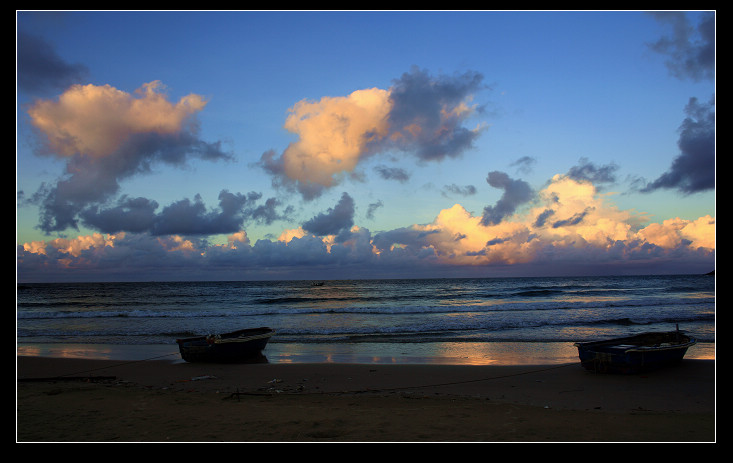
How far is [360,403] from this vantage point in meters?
9.41

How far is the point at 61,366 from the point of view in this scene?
14.6 m

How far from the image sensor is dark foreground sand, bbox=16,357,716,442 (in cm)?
709

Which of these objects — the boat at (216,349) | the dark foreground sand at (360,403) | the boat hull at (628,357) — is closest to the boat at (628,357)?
the boat hull at (628,357)

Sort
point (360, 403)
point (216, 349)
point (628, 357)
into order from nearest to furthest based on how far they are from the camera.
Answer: point (360, 403)
point (628, 357)
point (216, 349)

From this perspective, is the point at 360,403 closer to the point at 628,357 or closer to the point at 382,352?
the point at 628,357

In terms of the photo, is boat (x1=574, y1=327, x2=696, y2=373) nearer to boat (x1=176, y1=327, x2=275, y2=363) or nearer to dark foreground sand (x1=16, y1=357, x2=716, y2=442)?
dark foreground sand (x1=16, y1=357, x2=716, y2=442)

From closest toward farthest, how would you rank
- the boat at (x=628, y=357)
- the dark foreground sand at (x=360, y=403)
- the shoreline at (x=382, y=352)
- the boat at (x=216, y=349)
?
the dark foreground sand at (x=360, y=403), the boat at (x=628, y=357), the boat at (x=216, y=349), the shoreline at (x=382, y=352)

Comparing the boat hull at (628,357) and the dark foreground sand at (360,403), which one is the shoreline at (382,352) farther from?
the boat hull at (628,357)

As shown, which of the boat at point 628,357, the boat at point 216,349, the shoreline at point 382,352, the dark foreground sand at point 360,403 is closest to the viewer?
the dark foreground sand at point 360,403

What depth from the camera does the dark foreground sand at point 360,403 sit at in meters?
7.09

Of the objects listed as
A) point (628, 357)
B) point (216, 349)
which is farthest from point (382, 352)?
point (628, 357)

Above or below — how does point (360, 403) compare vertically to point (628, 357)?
below

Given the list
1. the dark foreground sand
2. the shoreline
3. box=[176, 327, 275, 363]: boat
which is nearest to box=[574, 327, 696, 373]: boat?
the dark foreground sand
